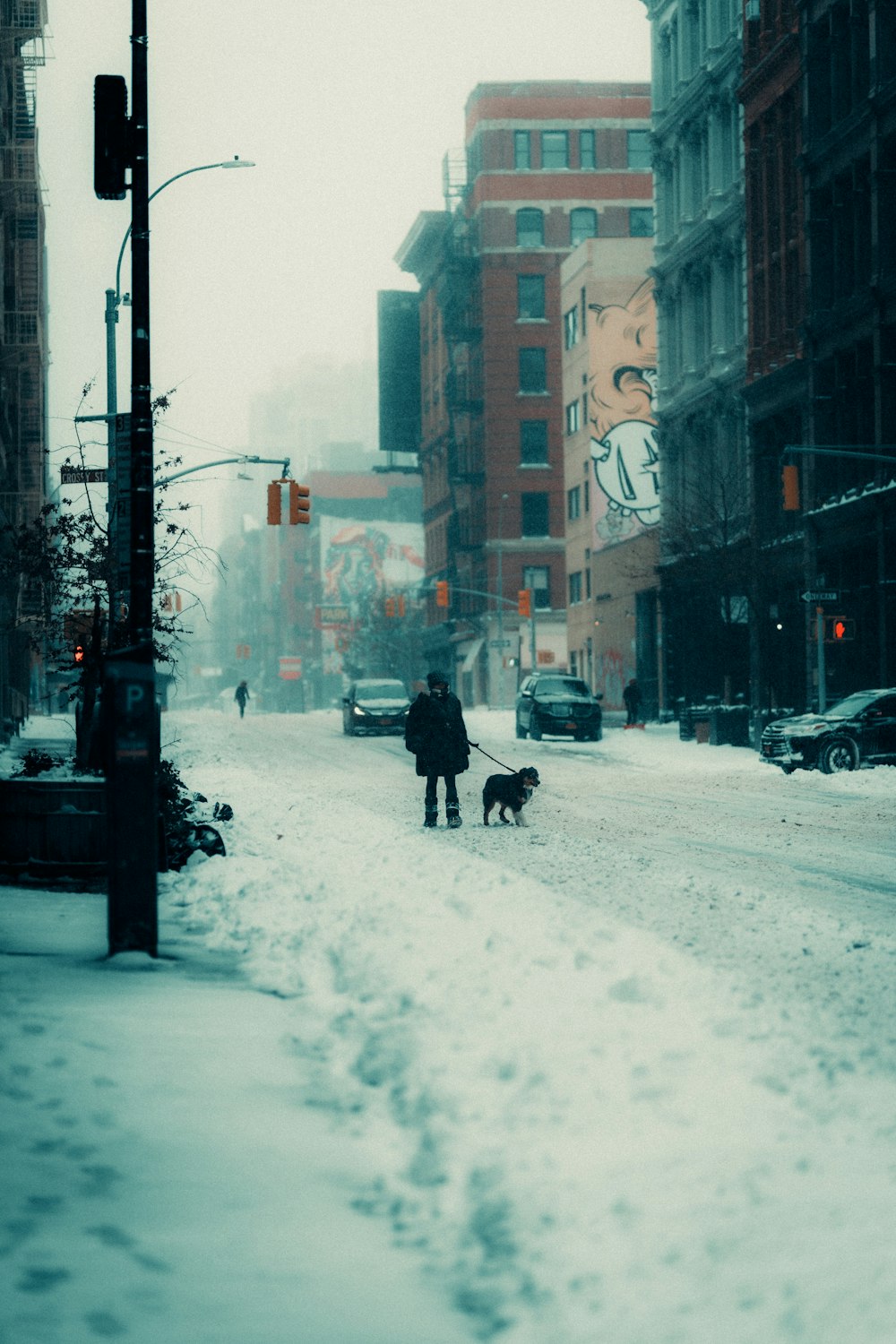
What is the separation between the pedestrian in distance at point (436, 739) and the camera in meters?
20.0

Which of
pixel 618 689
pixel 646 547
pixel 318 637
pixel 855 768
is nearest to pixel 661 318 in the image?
pixel 646 547

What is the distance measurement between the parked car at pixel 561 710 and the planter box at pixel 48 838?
32.7 metres

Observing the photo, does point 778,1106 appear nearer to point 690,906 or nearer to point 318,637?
point 690,906

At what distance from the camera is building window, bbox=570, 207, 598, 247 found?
318 feet

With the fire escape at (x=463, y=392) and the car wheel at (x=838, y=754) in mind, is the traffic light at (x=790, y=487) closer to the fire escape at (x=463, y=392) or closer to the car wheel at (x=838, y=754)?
the car wheel at (x=838, y=754)

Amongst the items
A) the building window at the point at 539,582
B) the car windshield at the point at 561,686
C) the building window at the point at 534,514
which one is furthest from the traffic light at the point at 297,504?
the building window at the point at 534,514

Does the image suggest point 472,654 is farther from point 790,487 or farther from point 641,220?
point 790,487

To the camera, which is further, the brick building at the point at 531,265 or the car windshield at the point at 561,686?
the brick building at the point at 531,265

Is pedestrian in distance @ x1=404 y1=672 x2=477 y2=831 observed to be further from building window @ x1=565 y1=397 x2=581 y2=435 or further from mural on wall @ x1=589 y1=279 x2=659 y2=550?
building window @ x1=565 y1=397 x2=581 y2=435

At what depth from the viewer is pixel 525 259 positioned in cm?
9731

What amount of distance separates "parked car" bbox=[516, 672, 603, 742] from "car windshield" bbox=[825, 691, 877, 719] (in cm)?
1474

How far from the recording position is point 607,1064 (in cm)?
711

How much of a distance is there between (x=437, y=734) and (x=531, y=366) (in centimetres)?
7939

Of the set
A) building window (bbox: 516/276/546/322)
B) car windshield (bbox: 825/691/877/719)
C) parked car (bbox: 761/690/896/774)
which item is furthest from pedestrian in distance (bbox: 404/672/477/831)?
building window (bbox: 516/276/546/322)
